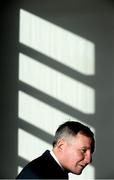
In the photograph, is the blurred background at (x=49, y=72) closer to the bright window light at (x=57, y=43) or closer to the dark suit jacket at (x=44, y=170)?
the bright window light at (x=57, y=43)

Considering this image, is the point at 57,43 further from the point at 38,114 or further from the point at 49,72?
the point at 38,114

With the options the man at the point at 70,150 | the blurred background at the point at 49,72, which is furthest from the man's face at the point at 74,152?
the blurred background at the point at 49,72

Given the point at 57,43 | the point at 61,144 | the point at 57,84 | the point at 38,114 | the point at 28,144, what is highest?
the point at 61,144

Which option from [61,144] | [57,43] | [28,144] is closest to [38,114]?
[28,144]

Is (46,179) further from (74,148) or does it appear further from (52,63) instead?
(52,63)

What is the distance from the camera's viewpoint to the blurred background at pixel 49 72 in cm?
320

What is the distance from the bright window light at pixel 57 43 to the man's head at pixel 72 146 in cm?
174

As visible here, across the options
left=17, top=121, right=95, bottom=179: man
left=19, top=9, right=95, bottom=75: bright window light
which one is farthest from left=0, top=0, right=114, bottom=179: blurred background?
left=17, top=121, right=95, bottom=179: man

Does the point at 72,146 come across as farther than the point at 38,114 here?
No

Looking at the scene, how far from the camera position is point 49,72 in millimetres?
3236

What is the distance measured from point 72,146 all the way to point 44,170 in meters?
0.15

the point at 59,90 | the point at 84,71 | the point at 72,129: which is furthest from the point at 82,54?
the point at 72,129

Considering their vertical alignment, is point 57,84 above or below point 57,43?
below
